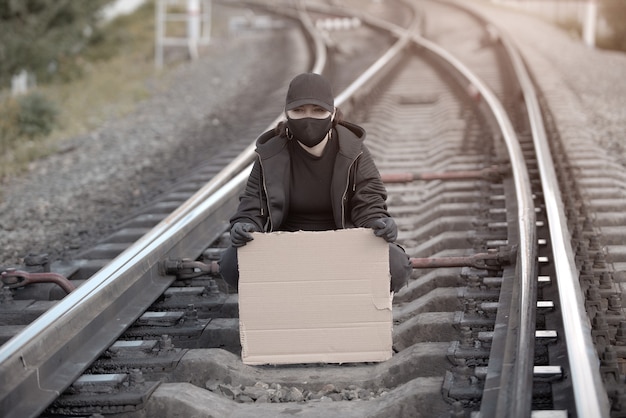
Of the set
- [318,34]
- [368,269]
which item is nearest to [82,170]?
[368,269]

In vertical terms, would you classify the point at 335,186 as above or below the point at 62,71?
below

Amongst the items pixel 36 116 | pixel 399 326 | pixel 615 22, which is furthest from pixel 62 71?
pixel 399 326

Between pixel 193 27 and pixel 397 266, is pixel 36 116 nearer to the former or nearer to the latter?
pixel 193 27

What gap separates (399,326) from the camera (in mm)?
4875

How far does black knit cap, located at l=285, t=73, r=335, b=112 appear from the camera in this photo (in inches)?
178

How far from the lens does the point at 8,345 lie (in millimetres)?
4055

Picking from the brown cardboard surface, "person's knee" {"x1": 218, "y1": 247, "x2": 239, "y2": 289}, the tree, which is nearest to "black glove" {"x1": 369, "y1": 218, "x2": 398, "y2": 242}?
the brown cardboard surface

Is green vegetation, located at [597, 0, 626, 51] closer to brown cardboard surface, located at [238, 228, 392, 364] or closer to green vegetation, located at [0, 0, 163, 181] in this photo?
green vegetation, located at [0, 0, 163, 181]

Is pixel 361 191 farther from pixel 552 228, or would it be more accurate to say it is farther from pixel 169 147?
pixel 169 147

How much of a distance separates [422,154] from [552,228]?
3.72 meters

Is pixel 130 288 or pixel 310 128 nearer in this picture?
pixel 310 128

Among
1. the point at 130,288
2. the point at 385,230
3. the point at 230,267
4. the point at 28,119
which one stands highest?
the point at 385,230

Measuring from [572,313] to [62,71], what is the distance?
669 inches

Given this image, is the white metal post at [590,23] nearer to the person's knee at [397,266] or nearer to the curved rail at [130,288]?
the curved rail at [130,288]
